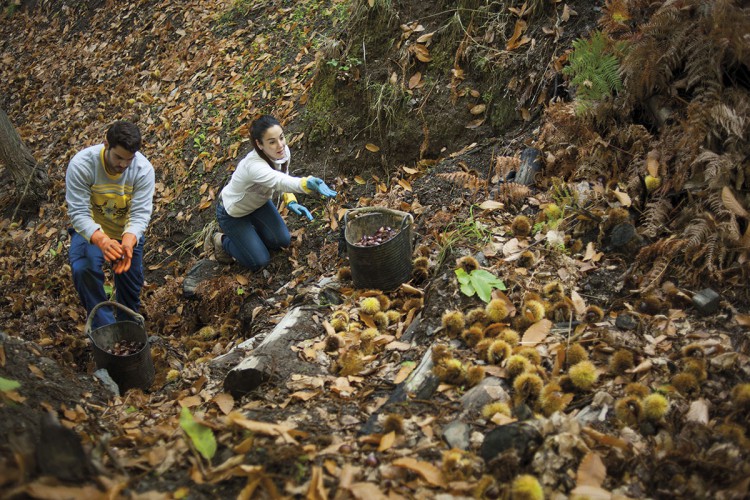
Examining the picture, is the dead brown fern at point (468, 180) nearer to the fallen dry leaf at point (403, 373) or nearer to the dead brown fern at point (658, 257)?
the dead brown fern at point (658, 257)

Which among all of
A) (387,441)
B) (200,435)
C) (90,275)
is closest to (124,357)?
(90,275)

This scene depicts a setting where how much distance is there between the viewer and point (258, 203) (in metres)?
5.15

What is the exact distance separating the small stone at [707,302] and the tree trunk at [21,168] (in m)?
8.43

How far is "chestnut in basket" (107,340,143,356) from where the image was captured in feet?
14.0

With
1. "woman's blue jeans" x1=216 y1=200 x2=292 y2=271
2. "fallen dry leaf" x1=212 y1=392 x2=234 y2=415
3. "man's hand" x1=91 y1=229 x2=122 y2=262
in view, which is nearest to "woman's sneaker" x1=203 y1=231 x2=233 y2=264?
"woman's blue jeans" x1=216 y1=200 x2=292 y2=271

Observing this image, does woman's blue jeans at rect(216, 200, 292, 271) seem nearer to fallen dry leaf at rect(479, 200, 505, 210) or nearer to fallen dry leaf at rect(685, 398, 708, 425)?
fallen dry leaf at rect(479, 200, 505, 210)

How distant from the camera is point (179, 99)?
7.99 metres

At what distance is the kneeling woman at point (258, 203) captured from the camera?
15.1ft

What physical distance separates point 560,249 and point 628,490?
65.2 inches

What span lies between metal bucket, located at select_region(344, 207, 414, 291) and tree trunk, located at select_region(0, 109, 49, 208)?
6.19m

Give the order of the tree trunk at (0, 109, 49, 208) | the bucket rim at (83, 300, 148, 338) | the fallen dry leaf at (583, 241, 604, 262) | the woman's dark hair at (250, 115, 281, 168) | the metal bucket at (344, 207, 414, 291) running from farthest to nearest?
the tree trunk at (0, 109, 49, 208) < the woman's dark hair at (250, 115, 281, 168) < the bucket rim at (83, 300, 148, 338) < the metal bucket at (344, 207, 414, 291) < the fallen dry leaf at (583, 241, 604, 262)

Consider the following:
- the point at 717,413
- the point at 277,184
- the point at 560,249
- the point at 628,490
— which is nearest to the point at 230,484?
the point at 628,490

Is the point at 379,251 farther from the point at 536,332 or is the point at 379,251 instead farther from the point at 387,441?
the point at 387,441

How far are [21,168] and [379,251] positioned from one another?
6.82m
